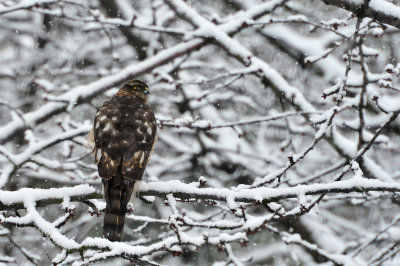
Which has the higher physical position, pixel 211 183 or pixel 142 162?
pixel 211 183

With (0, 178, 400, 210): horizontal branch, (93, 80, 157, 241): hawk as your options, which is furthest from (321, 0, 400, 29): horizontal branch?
(93, 80, 157, 241): hawk

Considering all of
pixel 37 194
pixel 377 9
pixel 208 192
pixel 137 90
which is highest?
pixel 137 90

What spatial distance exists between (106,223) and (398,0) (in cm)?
589

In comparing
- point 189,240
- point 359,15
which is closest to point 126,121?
point 189,240

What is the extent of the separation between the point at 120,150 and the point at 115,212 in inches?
23.5

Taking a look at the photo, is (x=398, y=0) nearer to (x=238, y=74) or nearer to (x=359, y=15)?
(x=238, y=74)

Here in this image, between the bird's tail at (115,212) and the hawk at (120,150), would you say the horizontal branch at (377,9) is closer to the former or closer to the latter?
the hawk at (120,150)

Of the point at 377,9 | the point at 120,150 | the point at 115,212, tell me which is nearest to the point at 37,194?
the point at 115,212

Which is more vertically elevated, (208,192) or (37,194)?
(37,194)

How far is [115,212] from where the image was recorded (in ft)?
12.0

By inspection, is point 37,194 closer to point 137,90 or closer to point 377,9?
point 137,90

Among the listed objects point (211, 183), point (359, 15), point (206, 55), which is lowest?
point (359, 15)

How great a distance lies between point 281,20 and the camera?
5809 mm

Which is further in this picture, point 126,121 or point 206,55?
point 206,55
